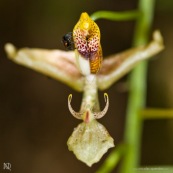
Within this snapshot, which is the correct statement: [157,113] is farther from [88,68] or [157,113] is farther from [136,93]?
[88,68]

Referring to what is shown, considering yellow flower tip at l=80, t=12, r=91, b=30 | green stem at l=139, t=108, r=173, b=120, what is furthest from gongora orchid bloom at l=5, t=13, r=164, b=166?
green stem at l=139, t=108, r=173, b=120

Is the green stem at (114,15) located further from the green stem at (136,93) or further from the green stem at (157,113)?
the green stem at (157,113)

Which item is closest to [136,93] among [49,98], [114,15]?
[114,15]

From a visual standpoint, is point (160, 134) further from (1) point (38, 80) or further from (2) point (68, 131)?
(1) point (38, 80)

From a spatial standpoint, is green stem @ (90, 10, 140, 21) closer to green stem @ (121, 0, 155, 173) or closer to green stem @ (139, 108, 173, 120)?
green stem @ (121, 0, 155, 173)

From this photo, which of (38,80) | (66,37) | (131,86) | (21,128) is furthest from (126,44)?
(66,37)

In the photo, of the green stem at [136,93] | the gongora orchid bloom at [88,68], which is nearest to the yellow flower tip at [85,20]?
the gongora orchid bloom at [88,68]
